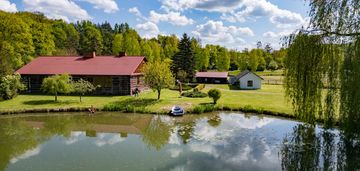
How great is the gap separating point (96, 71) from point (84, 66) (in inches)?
96.5

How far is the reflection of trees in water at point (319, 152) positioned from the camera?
13.3m

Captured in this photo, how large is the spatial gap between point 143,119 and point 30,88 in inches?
743

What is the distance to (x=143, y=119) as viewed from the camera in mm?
24188

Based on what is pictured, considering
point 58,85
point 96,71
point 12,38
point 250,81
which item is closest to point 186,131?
point 58,85

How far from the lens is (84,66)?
35.9 metres

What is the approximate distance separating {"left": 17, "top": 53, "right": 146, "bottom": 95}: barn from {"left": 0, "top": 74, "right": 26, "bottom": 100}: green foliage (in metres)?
4.31

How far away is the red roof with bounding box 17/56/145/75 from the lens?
34.3 metres

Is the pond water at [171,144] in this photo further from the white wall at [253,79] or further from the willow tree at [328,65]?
the white wall at [253,79]

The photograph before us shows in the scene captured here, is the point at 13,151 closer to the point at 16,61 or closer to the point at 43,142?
the point at 43,142

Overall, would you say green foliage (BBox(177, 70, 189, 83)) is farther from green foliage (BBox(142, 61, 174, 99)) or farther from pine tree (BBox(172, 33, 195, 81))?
green foliage (BBox(142, 61, 174, 99))

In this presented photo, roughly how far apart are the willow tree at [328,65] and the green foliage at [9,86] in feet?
87.9

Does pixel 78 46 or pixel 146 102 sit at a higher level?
pixel 78 46

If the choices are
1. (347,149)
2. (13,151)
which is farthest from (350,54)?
(13,151)

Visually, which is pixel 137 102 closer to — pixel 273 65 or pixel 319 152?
pixel 319 152
